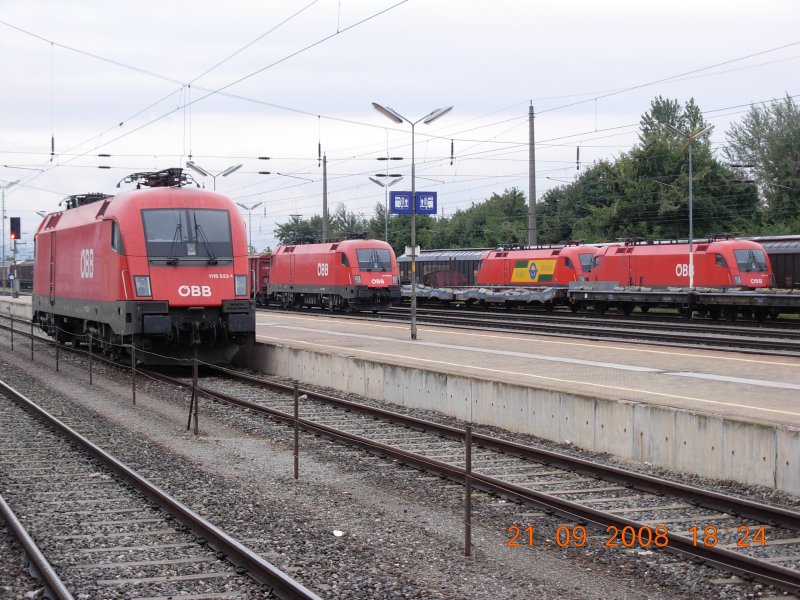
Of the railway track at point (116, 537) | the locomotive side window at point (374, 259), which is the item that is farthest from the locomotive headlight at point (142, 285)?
the locomotive side window at point (374, 259)

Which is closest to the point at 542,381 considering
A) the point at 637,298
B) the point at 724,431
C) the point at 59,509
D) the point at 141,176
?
the point at 724,431

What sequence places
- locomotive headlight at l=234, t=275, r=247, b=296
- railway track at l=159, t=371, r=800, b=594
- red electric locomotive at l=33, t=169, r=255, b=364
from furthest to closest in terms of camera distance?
locomotive headlight at l=234, t=275, r=247, b=296 → red electric locomotive at l=33, t=169, r=255, b=364 → railway track at l=159, t=371, r=800, b=594

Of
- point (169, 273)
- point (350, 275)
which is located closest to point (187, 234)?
point (169, 273)

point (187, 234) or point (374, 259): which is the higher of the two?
point (187, 234)

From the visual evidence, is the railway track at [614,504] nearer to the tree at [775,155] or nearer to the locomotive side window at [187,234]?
the locomotive side window at [187,234]

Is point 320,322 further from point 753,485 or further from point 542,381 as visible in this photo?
point 753,485

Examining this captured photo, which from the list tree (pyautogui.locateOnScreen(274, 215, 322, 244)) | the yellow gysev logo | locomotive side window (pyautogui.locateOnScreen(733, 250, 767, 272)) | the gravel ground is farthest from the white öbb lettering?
tree (pyautogui.locateOnScreen(274, 215, 322, 244))

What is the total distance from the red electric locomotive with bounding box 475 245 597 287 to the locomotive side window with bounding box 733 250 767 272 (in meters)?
7.00

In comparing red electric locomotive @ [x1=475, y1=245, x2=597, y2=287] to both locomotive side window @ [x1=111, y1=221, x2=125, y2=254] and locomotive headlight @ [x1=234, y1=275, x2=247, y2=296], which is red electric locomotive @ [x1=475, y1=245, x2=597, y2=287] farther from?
locomotive side window @ [x1=111, y1=221, x2=125, y2=254]

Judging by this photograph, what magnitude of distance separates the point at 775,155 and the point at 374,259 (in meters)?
39.8

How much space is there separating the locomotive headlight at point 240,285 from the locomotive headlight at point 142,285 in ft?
6.17

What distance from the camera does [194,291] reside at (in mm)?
20047

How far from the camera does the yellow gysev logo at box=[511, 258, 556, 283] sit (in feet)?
144

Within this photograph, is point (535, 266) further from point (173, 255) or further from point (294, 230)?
point (294, 230)
